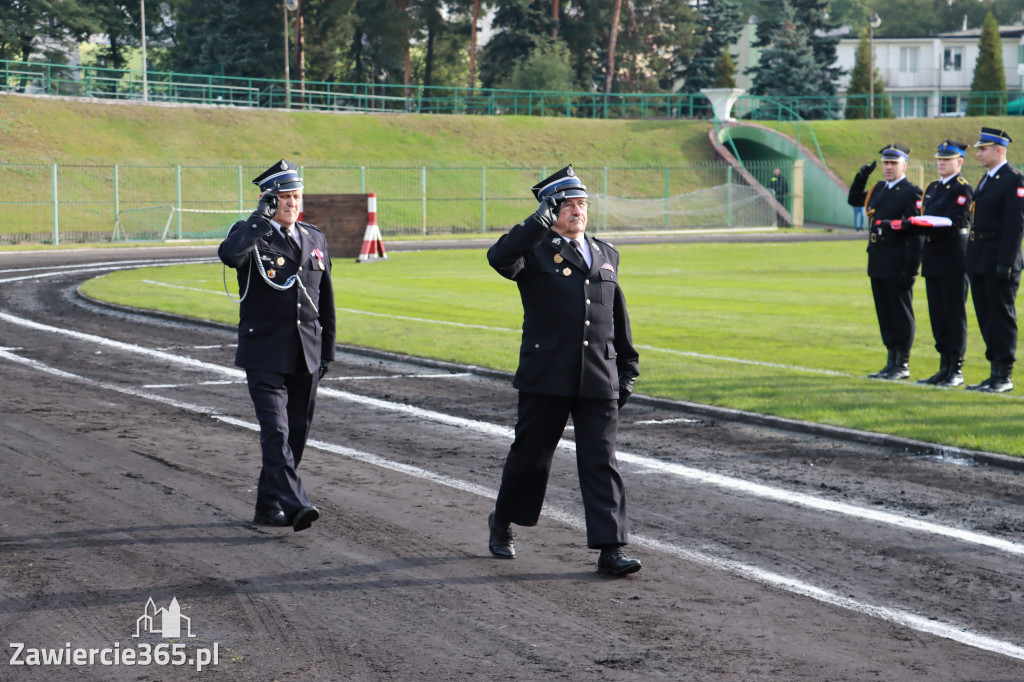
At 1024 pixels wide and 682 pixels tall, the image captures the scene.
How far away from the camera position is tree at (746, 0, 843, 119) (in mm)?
80000

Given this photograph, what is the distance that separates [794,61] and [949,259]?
70.9 metres

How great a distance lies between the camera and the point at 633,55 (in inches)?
3543

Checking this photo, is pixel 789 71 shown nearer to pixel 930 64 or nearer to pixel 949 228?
pixel 930 64

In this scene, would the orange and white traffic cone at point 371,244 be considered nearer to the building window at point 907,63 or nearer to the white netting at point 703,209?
the white netting at point 703,209

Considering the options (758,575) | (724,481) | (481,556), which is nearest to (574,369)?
(481,556)

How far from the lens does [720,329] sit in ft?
57.1

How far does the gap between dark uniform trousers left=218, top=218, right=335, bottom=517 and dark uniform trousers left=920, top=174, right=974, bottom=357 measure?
7.60 m

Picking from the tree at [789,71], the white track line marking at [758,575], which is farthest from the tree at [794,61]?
the white track line marking at [758,575]

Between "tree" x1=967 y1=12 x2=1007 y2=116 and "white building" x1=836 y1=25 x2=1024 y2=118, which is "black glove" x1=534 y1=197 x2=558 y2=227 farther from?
"white building" x1=836 y1=25 x2=1024 y2=118

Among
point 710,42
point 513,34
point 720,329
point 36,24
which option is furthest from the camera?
point 710,42

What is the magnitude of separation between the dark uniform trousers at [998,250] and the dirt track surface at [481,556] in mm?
3428

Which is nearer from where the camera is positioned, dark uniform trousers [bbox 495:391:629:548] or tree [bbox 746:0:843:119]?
dark uniform trousers [bbox 495:391:629:548]

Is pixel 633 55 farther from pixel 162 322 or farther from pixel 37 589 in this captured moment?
pixel 37 589

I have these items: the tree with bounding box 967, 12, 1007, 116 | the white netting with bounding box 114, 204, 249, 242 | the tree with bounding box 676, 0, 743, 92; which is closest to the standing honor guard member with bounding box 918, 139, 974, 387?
the white netting with bounding box 114, 204, 249, 242
